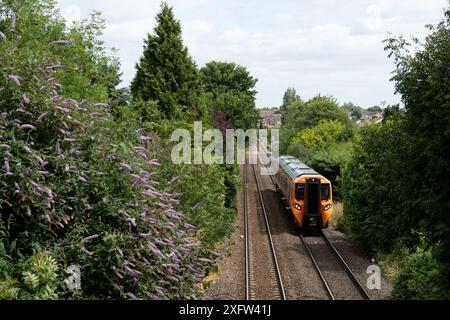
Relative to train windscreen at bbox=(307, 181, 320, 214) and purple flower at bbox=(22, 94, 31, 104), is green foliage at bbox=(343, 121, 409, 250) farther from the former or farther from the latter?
purple flower at bbox=(22, 94, 31, 104)

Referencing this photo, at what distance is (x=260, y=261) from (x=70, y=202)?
12.1 m

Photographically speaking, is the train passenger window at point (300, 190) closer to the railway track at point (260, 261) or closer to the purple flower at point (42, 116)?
the railway track at point (260, 261)

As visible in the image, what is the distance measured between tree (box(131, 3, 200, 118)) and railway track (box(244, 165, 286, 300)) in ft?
22.5

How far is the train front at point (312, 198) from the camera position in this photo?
71.3ft

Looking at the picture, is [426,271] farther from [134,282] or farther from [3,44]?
[3,44]

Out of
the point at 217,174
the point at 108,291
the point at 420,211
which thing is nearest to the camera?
the point at 108,291

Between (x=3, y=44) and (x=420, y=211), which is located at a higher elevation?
(x=3, y=44)

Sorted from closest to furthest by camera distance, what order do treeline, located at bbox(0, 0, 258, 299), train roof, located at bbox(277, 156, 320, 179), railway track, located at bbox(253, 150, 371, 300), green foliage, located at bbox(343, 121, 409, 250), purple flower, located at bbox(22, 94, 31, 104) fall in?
1. treeline, located at bbox(0, 0, 258, 299)
2. purple flower, located at bbox(22, 94, 31, 104)
3. green foliage, located at bbox(343, 121, 409, 250)
4. railway track, located at bbox(253, 150, 371, 300)
5. train roof, located at bbox(277, 156, 320, 179)

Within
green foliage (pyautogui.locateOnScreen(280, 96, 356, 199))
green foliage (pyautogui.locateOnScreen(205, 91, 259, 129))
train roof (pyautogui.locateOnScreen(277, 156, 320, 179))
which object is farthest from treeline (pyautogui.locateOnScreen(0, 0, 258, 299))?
green foliage (pyautogui.locateOnScreen(205, 91, 259, 129))

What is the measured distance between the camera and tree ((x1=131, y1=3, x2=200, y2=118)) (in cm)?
2175

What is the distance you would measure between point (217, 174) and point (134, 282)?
30.6ft

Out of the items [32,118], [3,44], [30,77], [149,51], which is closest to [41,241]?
[32,118]

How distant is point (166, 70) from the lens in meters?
22.1
